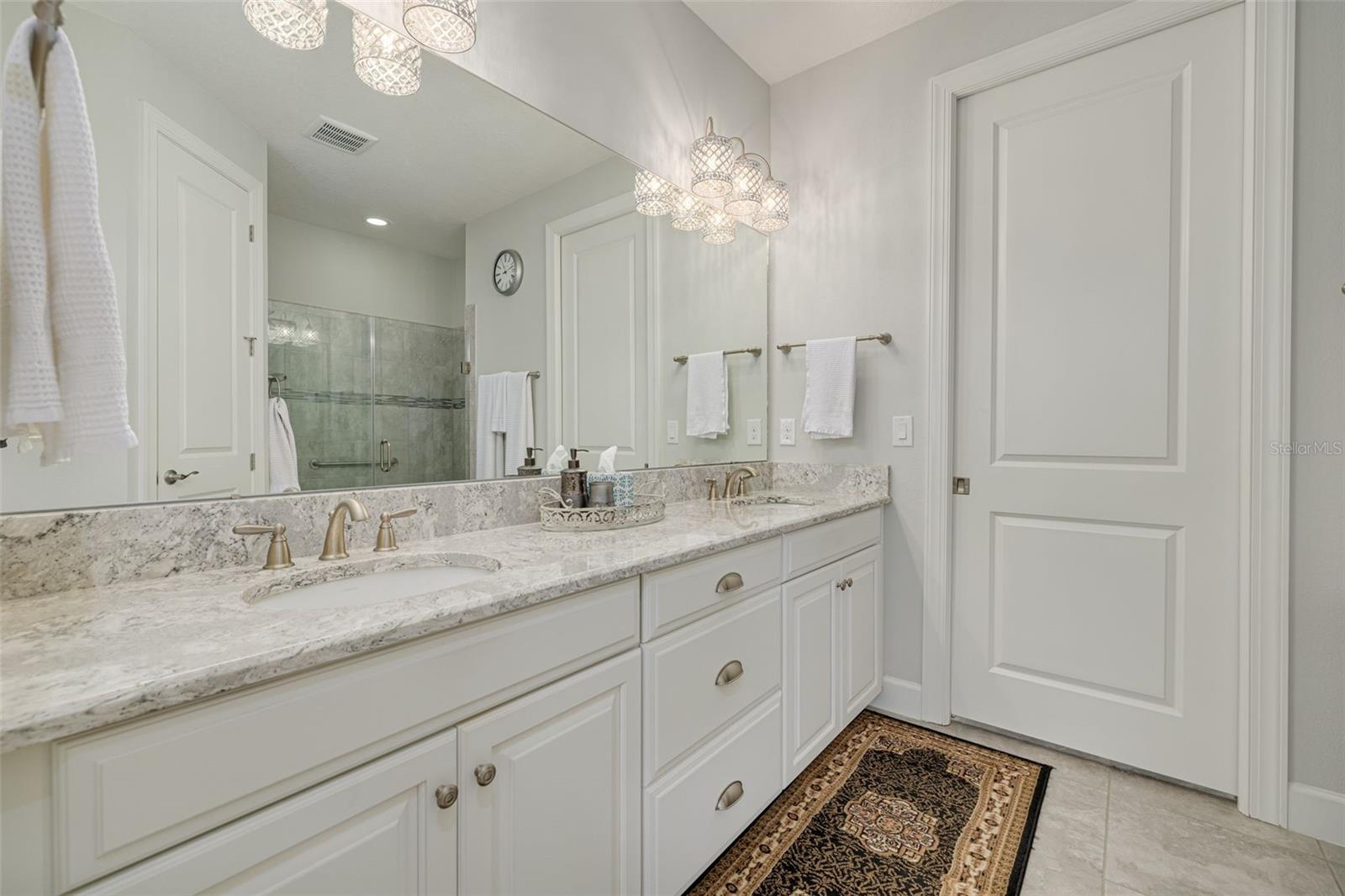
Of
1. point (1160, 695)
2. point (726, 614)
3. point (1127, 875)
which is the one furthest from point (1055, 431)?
point (726, 614)

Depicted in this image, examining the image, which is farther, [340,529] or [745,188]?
[745,188]

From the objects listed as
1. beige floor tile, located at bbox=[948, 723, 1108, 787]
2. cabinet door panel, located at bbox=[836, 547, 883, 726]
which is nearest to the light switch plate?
cabinet door panel, located at bbox=[836, 547, 883, 726]

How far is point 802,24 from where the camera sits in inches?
88.1

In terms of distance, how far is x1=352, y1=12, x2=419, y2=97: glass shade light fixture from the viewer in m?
1.25

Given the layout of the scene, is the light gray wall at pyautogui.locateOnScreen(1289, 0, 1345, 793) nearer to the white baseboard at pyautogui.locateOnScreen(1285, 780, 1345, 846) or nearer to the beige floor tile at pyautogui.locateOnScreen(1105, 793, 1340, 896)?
the white baseboard at pyautogui.locateOnScreen(1285, 780, 1345, 846)

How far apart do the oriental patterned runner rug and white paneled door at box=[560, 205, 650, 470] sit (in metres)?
1.17

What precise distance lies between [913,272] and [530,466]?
1.62m

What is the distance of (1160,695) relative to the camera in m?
1.82

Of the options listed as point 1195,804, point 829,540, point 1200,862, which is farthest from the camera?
point 829,540

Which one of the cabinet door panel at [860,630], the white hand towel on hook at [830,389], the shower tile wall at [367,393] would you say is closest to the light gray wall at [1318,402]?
the cabinet door panel at [860,630]

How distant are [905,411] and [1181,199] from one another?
103 cm

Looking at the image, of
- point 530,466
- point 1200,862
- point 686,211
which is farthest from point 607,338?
point 1200,862

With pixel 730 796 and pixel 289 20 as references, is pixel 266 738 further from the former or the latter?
pixel 289 20

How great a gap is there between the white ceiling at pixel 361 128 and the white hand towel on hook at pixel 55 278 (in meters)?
0.30
